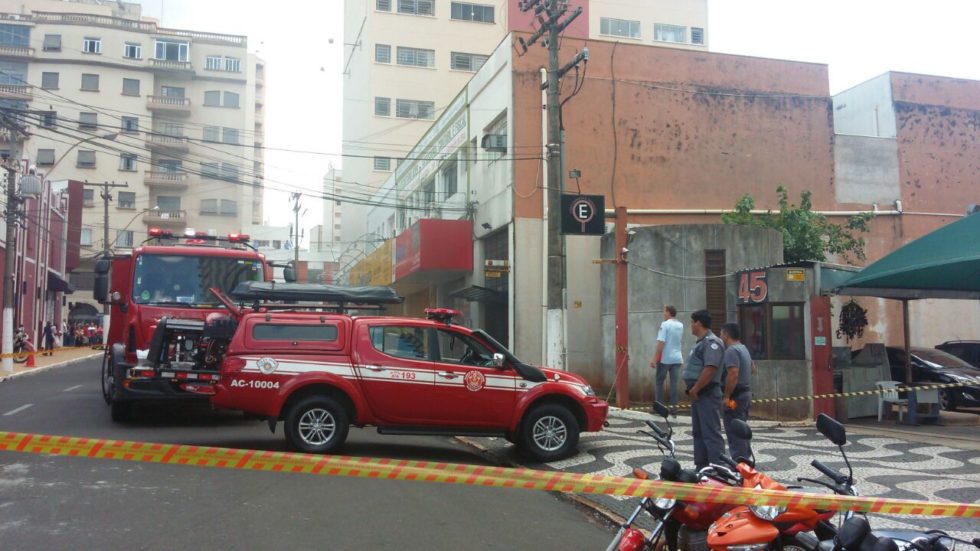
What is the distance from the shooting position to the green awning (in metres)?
12.4

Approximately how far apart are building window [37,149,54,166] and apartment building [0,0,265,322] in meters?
0.07

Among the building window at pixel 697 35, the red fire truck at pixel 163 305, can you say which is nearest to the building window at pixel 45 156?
the building window at pixel 697 35

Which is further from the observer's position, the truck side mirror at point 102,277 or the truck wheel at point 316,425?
the truck side mirror at point 102,277

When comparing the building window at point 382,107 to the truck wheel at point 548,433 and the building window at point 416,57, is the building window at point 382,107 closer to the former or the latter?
the building window at point 416,57

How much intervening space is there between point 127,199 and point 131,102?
7551 mm

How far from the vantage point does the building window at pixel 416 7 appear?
5034 cm

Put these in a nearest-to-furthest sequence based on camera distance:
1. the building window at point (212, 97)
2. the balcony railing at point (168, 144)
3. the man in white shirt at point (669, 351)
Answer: the man in white shirt at point (669, 351) < the balcony railing at point (168, 144) < the building window at point (212, 97)

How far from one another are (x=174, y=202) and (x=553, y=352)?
187 feet

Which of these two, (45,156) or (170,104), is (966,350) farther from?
(45,156)

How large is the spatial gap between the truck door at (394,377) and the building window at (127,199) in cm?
5941

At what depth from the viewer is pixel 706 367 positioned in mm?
7828

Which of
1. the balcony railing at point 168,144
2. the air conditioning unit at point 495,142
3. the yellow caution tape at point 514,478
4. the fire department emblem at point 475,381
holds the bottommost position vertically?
the yellow caution tape at point 514,478

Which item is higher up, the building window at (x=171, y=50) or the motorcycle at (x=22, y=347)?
the building window at (x=171, y=50)

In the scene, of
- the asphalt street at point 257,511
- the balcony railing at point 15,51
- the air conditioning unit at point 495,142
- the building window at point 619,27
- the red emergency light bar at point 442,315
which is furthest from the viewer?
the balcony railing at point 15,51
